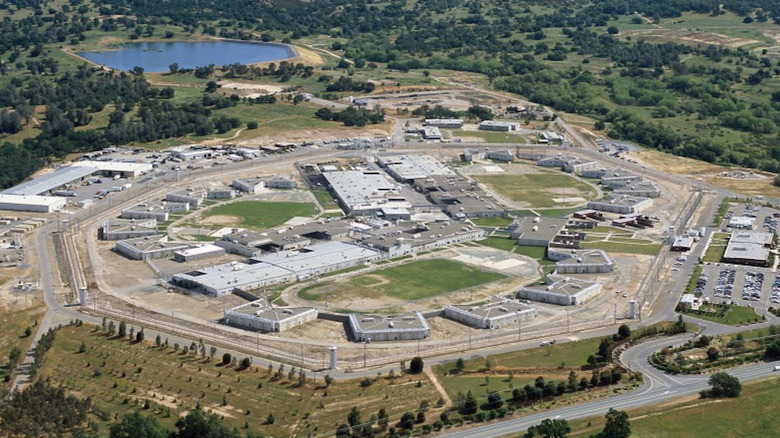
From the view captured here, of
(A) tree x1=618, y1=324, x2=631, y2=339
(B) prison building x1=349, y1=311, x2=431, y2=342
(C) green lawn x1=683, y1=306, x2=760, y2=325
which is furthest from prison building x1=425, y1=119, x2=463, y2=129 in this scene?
(A) tree x1=618, y1=324, x2=631, y2=339

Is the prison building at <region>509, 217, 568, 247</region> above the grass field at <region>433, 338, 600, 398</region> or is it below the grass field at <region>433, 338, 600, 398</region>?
below

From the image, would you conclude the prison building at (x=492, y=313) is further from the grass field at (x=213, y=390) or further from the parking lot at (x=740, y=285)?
the parking lot at (x=740, y=285)

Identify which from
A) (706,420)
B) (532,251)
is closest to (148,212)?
(532,251)

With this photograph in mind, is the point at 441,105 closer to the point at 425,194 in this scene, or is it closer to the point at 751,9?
the point at 425,194

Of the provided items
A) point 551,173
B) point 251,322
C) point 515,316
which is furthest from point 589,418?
point 551,173

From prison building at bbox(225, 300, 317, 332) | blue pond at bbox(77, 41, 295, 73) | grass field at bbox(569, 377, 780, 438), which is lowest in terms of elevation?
blue pond at bbox(77, 41, 295, 73)

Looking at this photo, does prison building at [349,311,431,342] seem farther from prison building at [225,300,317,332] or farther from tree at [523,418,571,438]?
tree at [523,418,571,438]

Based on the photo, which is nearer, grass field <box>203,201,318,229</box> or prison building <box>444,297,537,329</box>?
prison building <box>444,297,537,329</box>

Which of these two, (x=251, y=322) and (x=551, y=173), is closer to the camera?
(x=251, y=322)
